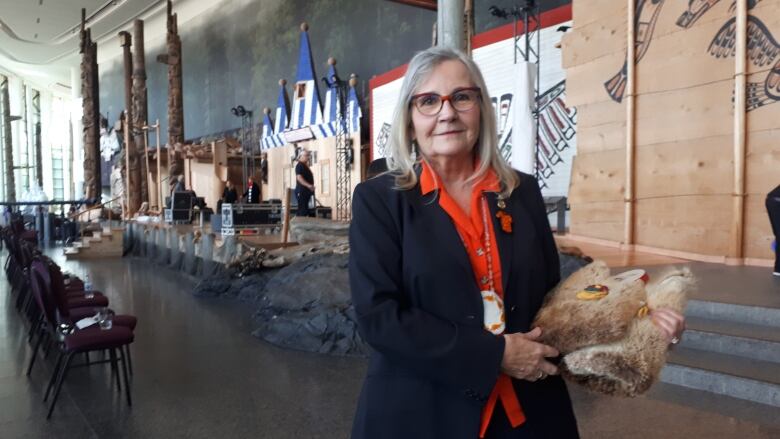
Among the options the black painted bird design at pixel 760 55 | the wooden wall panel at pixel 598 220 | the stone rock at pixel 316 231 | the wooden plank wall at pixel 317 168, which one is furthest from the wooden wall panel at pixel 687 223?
the wooden plank wall at pixel 317 168

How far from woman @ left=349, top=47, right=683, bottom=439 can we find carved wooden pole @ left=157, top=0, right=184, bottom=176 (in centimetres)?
1769

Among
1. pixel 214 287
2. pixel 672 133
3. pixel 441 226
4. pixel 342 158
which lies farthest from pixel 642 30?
pixel 342 158

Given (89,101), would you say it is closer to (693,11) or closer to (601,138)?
(601,138)

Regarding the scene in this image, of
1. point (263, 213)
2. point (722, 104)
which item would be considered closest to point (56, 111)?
point (263, 213)

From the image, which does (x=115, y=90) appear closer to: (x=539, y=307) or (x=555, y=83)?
(x=555, y=83)

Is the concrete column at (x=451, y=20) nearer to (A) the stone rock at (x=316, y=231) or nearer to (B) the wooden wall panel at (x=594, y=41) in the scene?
(B) the wooden wall panel at (x=594, y=41)

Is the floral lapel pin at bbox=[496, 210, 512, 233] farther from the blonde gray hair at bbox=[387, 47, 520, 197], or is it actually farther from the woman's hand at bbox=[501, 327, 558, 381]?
the woman's hand at bbox=[501, 327, 558, 381]

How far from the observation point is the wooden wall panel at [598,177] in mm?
7113

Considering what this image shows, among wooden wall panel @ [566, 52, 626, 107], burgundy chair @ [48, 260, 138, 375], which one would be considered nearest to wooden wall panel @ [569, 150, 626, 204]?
wooden wall panel @ [566, 52, 626, 107]

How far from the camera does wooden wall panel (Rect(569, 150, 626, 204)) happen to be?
7.11 m

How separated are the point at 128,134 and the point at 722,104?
16597 mm

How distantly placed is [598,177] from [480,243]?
666 cm

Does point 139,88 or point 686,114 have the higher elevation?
point 139,88

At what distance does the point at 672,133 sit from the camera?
6.50 m
